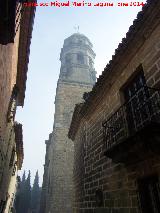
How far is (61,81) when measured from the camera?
927 inches

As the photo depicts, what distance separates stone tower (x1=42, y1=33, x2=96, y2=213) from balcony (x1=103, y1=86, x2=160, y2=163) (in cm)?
1118

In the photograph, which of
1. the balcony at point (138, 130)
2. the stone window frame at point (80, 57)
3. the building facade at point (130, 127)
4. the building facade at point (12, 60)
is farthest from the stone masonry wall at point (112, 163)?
the stone window frame at point (80, 57)

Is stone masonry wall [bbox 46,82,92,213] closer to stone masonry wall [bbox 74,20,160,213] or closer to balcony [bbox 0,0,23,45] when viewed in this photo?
stone masonry wall [bbox 74,20,160,213]

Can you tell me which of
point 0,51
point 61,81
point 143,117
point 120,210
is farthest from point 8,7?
point 61,81

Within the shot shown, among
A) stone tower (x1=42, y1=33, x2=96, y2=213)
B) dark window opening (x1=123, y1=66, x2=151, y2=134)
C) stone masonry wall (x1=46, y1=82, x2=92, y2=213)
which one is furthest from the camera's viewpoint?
stone tower (x1=42, y1=33, x2=96, y2=213)

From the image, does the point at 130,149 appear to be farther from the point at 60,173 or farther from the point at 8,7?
the point at 60,173

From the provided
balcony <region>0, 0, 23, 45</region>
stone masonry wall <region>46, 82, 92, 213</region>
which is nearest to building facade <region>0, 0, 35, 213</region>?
balcony <region>0, 0, 23, 45</region>

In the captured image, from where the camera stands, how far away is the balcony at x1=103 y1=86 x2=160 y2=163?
360cm

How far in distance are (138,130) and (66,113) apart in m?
18.2

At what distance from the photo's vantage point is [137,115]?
5043 millimetres

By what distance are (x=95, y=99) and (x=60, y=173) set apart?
40.5ft

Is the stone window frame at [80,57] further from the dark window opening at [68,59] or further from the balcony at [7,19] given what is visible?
the balcony at [7,19]

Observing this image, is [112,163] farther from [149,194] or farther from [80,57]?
[80,57]

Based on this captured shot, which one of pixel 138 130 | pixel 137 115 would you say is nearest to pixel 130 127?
pixel 137 115
